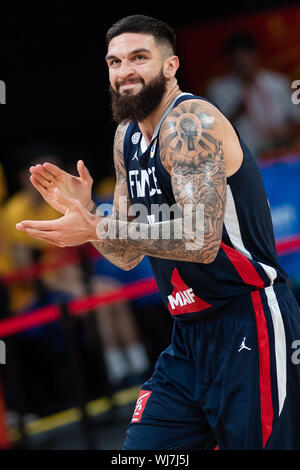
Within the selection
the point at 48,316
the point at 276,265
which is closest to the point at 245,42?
the point at 48,316

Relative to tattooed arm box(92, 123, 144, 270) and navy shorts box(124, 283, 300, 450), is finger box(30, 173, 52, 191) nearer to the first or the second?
tattooed arm box(92, 123, 144, 270)

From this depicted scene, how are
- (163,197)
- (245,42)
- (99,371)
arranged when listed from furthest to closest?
(245,42) → (99,371) → (163,197)

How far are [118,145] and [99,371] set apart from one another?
9.10 ft

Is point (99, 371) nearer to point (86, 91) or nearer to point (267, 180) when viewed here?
point (267, 180)

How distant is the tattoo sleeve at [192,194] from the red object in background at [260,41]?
5.70 metres

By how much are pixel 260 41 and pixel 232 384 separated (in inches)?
240

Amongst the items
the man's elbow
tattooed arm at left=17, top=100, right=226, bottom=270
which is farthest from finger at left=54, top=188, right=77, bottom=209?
the man's elbow

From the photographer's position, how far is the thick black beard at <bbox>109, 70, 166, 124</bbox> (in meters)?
2.71

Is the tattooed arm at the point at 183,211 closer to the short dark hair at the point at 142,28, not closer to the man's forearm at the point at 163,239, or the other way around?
the man's forearm at the point at 163,239

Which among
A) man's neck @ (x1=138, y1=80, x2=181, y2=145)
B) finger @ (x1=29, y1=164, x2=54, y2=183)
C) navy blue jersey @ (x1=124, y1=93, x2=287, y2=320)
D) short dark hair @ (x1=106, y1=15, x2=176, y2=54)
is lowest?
navy blue jersey @ (x1=124, y1=93, x2=287, y2=320)

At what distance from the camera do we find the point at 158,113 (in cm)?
279

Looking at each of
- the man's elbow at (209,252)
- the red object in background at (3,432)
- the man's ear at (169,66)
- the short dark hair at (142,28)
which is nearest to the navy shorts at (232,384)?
the man's elbow at (209,252)

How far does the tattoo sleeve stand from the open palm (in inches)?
14.6

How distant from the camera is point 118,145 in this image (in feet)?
10.1
